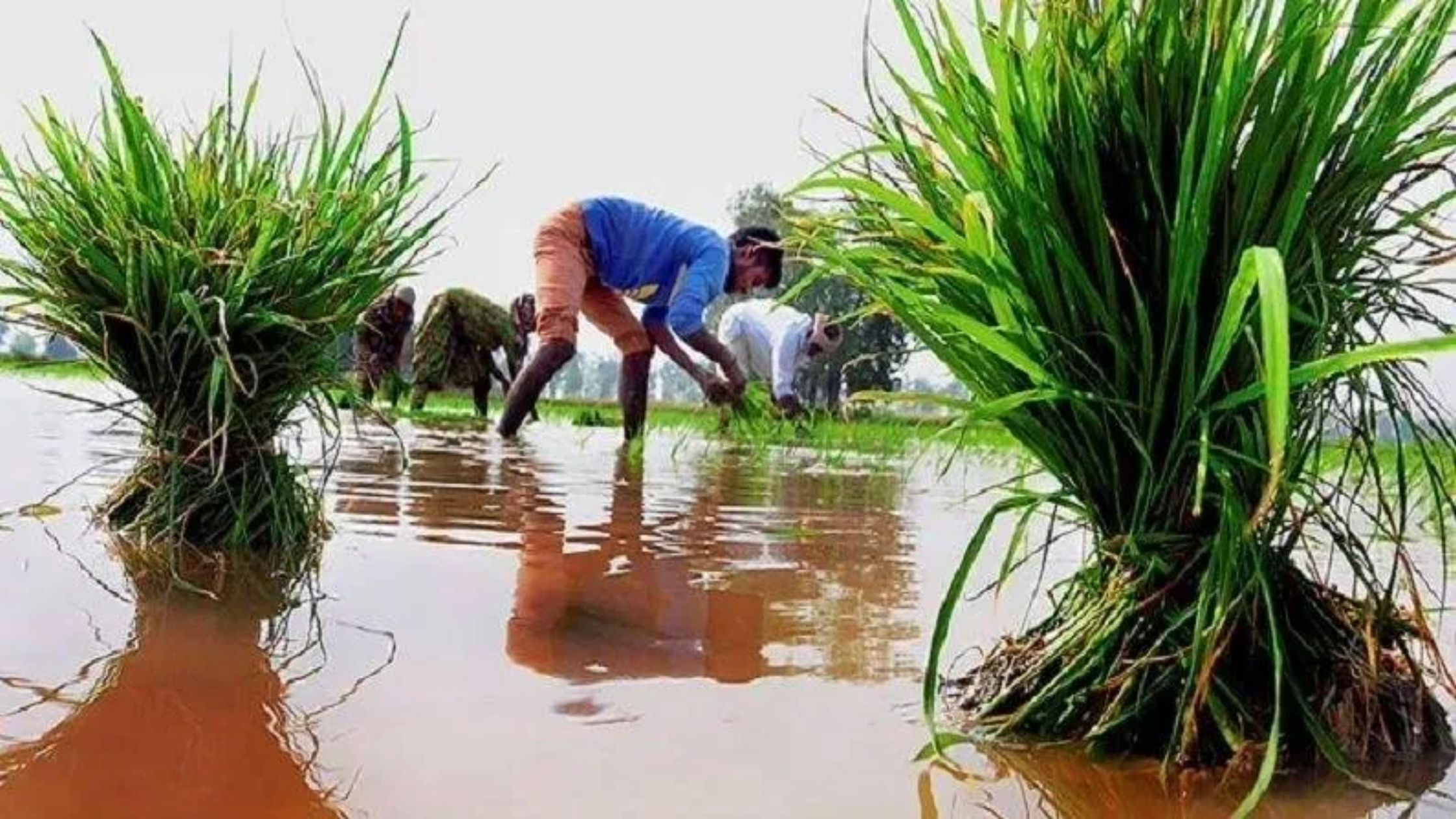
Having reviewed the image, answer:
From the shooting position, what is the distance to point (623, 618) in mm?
1795

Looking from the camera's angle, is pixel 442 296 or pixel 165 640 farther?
pixel 442 296

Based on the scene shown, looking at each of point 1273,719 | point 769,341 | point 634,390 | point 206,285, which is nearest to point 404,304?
point 769,341

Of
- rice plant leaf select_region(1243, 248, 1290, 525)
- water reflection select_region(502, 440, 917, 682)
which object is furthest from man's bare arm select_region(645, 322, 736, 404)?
rice plant leaf select_region(1243, 248, 1290, 525)

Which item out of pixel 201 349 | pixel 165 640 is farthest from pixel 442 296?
pixel 165 640

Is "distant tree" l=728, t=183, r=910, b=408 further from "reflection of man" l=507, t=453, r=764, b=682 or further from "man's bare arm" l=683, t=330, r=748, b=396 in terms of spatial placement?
"reflection of man" l=507, t=453, r=764, b=682

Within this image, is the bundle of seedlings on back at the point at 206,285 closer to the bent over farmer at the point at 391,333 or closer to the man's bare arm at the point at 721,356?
the man's bare arm at the point at 721,356

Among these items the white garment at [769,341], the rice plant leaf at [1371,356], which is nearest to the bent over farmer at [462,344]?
the white garment at [769,341]

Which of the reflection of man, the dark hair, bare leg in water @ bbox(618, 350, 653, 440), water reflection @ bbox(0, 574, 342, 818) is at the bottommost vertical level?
water reflection @ bbox(0, 574, 342, 818)

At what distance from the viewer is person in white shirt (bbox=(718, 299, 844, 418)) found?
1050cm

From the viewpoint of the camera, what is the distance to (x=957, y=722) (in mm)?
1348

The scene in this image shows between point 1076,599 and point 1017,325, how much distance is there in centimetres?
31

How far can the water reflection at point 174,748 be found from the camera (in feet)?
3.13

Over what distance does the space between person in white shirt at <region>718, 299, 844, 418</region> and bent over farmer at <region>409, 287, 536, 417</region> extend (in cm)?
214

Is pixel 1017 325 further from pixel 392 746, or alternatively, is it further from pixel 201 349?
pixel 201 349
